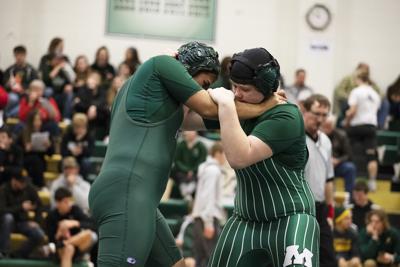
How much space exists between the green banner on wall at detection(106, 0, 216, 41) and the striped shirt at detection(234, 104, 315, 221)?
10353 millimetres

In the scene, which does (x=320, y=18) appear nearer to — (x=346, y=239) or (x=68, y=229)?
(x=346, y=239)

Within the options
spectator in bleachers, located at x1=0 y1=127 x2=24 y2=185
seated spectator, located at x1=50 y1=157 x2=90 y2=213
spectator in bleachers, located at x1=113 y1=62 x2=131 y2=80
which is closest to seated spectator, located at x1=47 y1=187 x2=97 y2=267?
seated spectator, located at x1=50 y1=157 x2=90 y2=213

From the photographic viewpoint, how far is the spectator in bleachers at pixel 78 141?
11008 mm

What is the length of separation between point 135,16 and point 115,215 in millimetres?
10724

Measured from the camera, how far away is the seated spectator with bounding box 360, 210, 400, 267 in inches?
393

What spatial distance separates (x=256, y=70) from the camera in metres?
4.51

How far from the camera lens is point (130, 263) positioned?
4.39m

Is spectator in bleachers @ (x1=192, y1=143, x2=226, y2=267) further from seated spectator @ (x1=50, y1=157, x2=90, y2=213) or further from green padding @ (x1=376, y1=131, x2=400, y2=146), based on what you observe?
green padding @ (x1=376, y1=131, x2=400, y2=146)

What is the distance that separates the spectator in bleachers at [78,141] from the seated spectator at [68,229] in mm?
1534

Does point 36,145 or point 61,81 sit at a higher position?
point 61,81

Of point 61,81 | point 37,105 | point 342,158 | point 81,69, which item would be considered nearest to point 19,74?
point 61,81

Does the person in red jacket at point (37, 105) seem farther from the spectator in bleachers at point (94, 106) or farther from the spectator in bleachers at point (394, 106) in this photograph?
the spectator in bleachers at point (394, 106)

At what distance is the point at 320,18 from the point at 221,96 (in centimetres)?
1073

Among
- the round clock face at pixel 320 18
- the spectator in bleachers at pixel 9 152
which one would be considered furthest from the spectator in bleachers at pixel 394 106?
the spectator in bleachers at pixel 9 152
